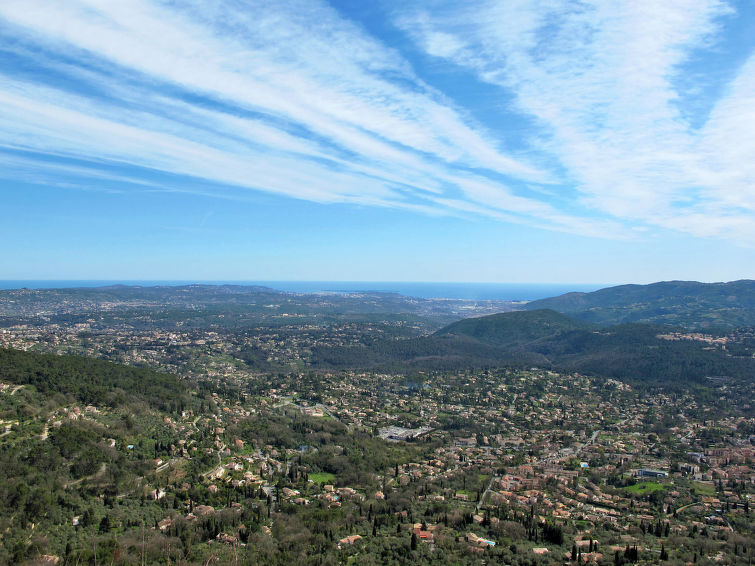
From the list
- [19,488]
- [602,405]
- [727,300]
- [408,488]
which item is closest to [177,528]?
[19,488]

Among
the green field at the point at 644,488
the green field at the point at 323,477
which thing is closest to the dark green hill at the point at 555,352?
the green field at the point at 644,488

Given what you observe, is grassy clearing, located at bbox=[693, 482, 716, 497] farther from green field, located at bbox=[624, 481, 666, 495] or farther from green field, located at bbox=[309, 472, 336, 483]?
green field, located at bbox=[309, 472, 336, 483]

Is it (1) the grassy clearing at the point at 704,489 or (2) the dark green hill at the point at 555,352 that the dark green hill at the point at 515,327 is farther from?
(1) the grassy clearing at the point at 704,489

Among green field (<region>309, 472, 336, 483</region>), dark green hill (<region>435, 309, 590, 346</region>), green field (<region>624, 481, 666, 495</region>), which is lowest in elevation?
green field (<region>309, 472, 336, 483</region>)

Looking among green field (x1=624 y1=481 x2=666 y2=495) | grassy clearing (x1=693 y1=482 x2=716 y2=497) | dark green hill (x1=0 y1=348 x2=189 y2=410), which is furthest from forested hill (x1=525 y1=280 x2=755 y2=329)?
dark green hill (x1=0 y1=348 x2=189 y2=410)

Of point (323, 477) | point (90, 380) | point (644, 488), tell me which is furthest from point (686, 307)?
point (90, 380)

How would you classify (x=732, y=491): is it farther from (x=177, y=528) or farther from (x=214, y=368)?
(x=214, y=368)

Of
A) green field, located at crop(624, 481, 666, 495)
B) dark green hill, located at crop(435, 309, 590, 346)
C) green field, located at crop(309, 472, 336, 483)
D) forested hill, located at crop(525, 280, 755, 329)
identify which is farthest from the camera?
forested hill, located at crop(525, 280, 755, 329)
